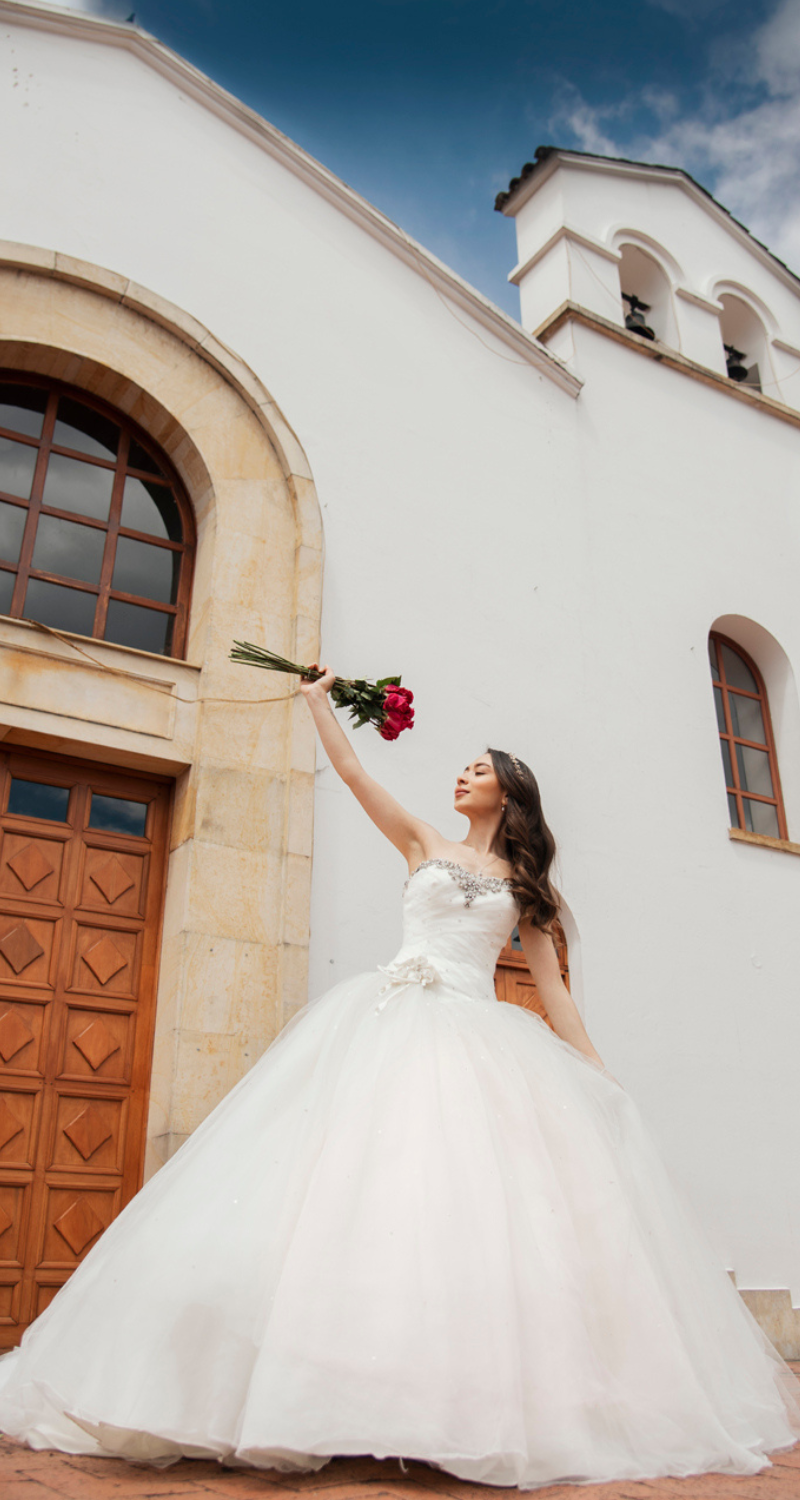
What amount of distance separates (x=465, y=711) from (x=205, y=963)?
2334mm

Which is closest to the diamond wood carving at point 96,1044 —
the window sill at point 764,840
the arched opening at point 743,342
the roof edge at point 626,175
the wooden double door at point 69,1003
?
the wooden double door at point 69,1003

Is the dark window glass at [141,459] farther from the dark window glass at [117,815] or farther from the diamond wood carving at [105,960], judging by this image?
the diamond wood carving at [105,960]

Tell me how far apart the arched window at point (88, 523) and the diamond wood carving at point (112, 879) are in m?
1.22

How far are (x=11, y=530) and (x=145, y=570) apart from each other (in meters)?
0.73

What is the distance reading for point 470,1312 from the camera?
2.44m

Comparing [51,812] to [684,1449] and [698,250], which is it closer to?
[684,1449]

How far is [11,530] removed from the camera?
5.53 metres

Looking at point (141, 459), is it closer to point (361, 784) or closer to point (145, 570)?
point (145, 570)

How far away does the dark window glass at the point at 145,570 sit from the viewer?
5.80 metres

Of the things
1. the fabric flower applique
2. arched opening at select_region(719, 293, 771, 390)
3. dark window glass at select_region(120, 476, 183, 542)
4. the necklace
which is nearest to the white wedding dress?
the fabric flower applique

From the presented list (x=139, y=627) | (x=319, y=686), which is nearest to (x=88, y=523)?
(x=139, y=627)

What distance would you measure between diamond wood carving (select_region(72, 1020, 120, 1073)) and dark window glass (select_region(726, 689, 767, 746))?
5.57 metres

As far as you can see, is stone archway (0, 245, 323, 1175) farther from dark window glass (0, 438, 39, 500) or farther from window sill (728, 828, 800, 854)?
window sill (728, 828, 800, 854)

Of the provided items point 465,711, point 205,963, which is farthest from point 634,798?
point 205,963
